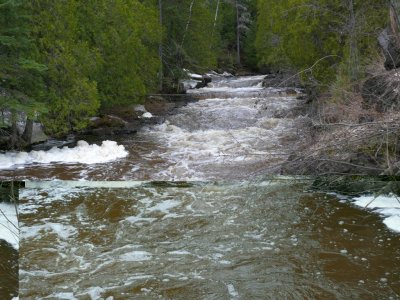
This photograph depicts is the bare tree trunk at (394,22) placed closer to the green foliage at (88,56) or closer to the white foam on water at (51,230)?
the white foam on water at (51,230)

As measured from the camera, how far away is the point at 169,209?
292 inches

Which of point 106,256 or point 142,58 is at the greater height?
point 142,58

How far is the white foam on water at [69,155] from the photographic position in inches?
527

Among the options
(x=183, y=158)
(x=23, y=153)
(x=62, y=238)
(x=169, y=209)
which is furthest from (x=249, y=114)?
(x=62, y=238)

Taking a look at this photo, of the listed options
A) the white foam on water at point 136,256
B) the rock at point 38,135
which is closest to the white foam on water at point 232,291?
the white foam on water at point 136,256

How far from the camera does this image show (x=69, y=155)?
45.8 ft

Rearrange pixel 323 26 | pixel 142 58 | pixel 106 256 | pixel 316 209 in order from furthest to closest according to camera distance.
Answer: pixel 142 58
pixel 323 26
pixel 316 209
pixel 106 256

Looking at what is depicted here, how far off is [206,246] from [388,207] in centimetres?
287

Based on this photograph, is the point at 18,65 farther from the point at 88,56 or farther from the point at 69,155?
the point at 69,155

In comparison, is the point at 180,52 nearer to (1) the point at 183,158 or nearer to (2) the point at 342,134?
(1) the point at 183,158

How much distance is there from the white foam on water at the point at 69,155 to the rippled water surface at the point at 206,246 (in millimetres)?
5132

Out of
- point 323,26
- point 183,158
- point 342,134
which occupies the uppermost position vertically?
point 323,26

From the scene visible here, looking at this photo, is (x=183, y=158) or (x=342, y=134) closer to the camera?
(x=342, y=134)

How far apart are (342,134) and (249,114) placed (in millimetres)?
A: 14361
